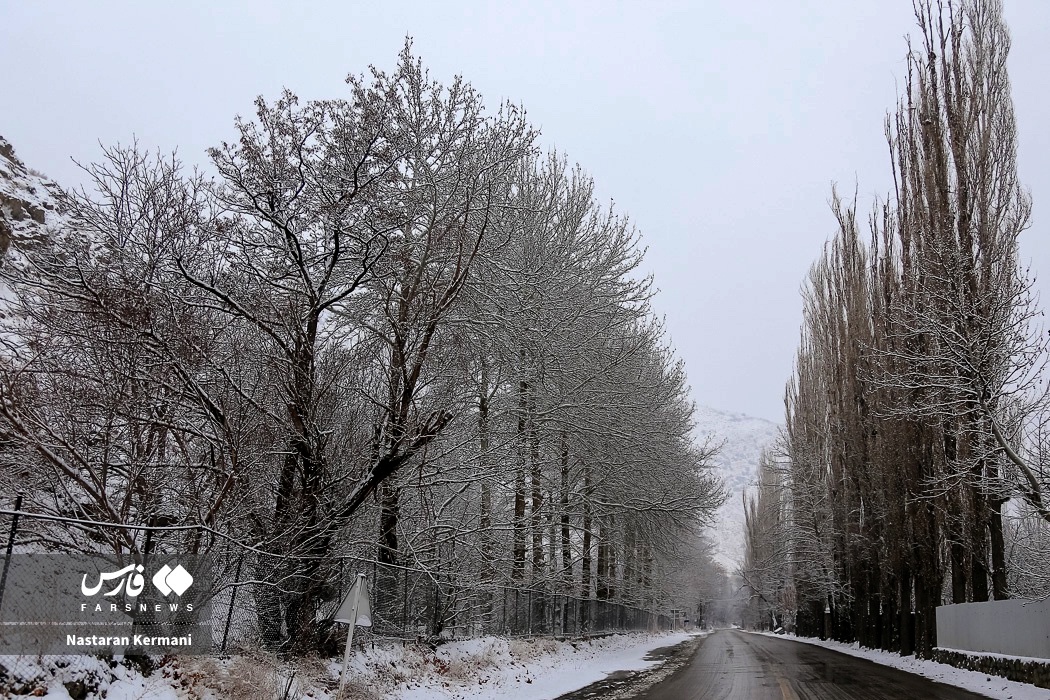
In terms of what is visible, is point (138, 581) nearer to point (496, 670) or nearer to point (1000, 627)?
point (496, 670)

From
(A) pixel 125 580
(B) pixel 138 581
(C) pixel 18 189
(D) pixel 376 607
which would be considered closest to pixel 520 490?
(D) pixel 376 607

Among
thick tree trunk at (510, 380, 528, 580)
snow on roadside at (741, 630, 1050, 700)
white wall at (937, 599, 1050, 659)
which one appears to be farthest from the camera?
thick tree trunk at (510, 380, 528, 580)

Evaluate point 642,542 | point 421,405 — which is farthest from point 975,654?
point 421,405

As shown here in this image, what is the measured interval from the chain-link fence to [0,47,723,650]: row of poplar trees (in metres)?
0.08

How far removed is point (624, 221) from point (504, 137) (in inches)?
333

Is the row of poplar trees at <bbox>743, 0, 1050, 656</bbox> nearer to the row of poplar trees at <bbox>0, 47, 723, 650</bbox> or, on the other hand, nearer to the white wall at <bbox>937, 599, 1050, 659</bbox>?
the white wall at <bbox>937, 599, 1050, 659</bbox>

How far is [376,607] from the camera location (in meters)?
12.4

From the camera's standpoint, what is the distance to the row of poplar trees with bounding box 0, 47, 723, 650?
339 inches

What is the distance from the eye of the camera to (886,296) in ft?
86.7

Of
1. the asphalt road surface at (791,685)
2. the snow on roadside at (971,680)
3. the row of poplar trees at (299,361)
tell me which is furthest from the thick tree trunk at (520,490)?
the snow on roadside at (971,680)

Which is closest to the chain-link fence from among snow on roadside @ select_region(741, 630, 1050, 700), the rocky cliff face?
snow on roadside @ select_region(741, 630, 1050, 700)

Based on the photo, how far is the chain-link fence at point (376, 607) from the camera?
6.52 meters

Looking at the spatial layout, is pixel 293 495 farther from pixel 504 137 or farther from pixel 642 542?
pixel 642 542

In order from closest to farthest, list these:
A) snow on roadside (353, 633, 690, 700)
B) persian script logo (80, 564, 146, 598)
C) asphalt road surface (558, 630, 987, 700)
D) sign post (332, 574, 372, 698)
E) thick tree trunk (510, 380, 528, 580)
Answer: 1. persian script logo (80, 564, 146, 598)
2. sign post (332, 574, 372, 698)
3. snow on roadside (353, 633, 690, 700)
4. asphalt road surface (558, 630, 987, 700)
5. thick tree trunk (510, 380, 528, 580)
